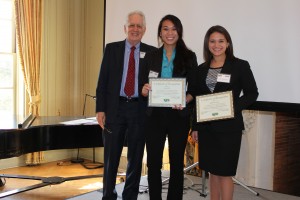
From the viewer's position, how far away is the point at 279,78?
326 centimetres

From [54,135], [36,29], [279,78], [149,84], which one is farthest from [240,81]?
[36,29]

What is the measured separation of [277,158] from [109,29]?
8.47ft

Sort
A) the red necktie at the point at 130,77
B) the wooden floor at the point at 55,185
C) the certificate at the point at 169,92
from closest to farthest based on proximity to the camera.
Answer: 1. the certificate at the point at 169,92
2. the red necktie at the point at 130,77
3. the wooden floor at the point at 55,185

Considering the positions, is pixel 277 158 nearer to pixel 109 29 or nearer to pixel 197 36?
pixel 197 36

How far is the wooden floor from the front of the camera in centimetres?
424

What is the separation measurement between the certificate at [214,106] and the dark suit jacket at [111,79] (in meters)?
0.54

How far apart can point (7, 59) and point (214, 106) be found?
4.06 metres

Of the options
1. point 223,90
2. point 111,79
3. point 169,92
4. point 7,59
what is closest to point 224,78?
point 223,90

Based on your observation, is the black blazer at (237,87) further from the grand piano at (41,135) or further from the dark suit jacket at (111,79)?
the grand piano at (41,135)

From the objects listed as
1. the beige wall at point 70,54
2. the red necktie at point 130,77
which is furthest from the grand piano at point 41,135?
the beige wall at point 70,54

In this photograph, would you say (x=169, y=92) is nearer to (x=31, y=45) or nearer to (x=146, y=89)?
(x=146, y=89)

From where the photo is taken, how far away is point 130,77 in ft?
9.48

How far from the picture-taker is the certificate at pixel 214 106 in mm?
2410

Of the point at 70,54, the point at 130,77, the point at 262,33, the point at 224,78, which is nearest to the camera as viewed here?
the point at 224,78
